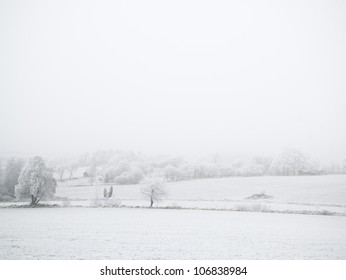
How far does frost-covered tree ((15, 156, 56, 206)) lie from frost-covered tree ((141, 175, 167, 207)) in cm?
611

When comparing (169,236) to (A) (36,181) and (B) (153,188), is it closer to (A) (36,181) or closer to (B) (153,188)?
(B) (153,188)

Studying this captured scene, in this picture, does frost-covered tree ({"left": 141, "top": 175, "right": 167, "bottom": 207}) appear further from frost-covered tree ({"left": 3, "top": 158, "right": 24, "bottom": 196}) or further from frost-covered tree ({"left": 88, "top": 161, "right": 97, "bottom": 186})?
frost-covered tree ({"left": 3, "top": 158, "right": 24, "bottom": 196})

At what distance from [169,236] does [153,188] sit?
8612mm

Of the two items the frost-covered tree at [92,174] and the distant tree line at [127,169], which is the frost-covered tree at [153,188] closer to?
the distant tree line at [127,169]

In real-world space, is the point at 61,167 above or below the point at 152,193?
above

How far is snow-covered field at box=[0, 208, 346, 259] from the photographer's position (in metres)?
9.34

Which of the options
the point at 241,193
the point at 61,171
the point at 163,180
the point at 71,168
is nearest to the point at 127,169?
the point at 163,180

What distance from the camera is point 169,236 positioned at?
11.5 meters

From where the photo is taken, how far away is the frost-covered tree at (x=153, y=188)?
64.7 ft

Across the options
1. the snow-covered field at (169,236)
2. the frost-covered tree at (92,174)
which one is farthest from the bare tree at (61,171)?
the snow-covered field at (169,236)

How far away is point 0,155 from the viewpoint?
57.7 ft
